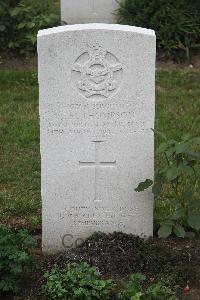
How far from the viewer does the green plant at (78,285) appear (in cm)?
424

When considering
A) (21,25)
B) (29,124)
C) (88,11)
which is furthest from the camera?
(88,11)

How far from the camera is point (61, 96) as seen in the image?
462 centimetres

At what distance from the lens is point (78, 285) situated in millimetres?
4273

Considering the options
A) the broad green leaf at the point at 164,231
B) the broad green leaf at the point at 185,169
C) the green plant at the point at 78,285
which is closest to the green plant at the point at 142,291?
the green plant at the point at 78,285

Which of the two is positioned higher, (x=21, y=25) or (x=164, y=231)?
(x=21, y=25)

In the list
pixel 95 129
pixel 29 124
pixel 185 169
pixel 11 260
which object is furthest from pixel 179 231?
pixel 29 124

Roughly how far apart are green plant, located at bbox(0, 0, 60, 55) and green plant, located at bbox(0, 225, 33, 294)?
5.21 meters

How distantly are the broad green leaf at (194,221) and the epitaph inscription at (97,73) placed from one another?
934 millimetres

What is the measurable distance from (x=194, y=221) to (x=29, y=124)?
3.02 meters

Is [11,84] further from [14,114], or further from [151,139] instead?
[151,139]

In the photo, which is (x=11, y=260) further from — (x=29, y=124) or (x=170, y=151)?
(x=29, y=124)

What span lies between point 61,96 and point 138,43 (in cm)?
57

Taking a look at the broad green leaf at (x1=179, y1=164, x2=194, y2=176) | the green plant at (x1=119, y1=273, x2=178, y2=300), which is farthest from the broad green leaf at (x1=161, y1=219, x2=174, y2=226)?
the green plant at (x1=119, y1=273, x2=178, y2=300)

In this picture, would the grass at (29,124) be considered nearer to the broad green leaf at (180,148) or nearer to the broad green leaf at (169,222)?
the broad green leaf at (169,222)
